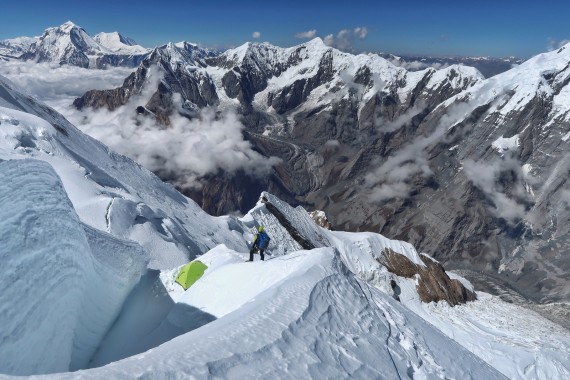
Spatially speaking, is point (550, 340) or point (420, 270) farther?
point (420, 270)

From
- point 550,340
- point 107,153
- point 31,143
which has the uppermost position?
point 31,143

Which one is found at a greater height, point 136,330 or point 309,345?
point 309,345

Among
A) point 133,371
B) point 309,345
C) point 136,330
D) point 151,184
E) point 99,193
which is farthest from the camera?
point 151,184

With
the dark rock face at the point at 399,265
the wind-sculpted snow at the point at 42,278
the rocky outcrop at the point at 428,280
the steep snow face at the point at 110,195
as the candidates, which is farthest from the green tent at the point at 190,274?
the rocky outcrop at the point at 428,280

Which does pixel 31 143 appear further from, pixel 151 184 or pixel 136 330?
pixel 136 330

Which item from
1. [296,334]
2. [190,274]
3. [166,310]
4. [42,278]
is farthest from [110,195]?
[296,334]

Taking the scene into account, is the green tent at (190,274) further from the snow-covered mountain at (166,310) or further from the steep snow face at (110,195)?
the steep snow face at (110,195)

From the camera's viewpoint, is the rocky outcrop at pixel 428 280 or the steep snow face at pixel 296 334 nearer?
the steep snow face at pixel 296 334

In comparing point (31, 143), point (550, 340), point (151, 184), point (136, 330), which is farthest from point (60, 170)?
point (550, 340)

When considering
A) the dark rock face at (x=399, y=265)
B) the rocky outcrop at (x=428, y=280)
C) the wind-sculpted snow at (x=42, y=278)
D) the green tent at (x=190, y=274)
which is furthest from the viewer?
the rocky outcrop at (x=428, y=280)
